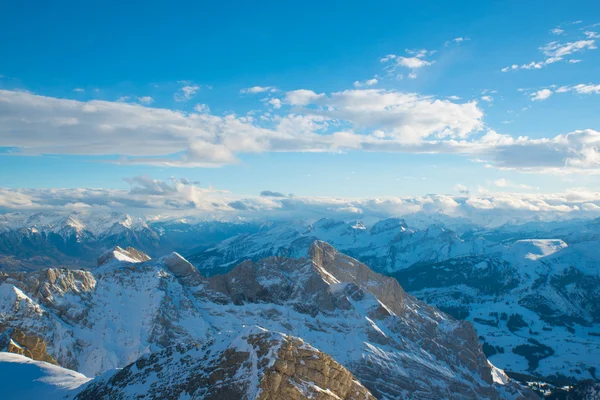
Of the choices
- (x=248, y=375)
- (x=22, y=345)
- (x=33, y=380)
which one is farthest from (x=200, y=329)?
(x=248, y=375)

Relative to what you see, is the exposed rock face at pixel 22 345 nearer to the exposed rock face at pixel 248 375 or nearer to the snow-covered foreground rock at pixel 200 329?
the snow-covered foreground rock at pixel 200 329

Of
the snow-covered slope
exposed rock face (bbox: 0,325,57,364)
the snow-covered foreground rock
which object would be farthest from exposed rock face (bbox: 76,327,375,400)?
the snow-covered foreground rock

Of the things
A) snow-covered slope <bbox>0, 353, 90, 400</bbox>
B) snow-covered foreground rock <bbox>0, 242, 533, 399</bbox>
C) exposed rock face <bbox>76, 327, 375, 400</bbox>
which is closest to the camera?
exposed rock face <bbox>76, 327, 375, 400</bbox>

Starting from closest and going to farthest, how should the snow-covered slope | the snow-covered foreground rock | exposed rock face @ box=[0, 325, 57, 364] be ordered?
the snow-covered slope
exposed rock face @ box=[0, 325, 57, 364]
the snow-covered foreground rock

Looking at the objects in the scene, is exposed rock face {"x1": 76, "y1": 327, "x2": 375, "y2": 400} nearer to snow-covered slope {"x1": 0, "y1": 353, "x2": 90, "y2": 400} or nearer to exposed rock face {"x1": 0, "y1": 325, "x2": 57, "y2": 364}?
snow-covered slope {"x1": 0, "y1": 353, "x2": 90, "y2": 400}

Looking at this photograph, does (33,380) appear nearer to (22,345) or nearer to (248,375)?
(22,345)

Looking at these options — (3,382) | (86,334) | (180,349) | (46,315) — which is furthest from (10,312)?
(180,349)
